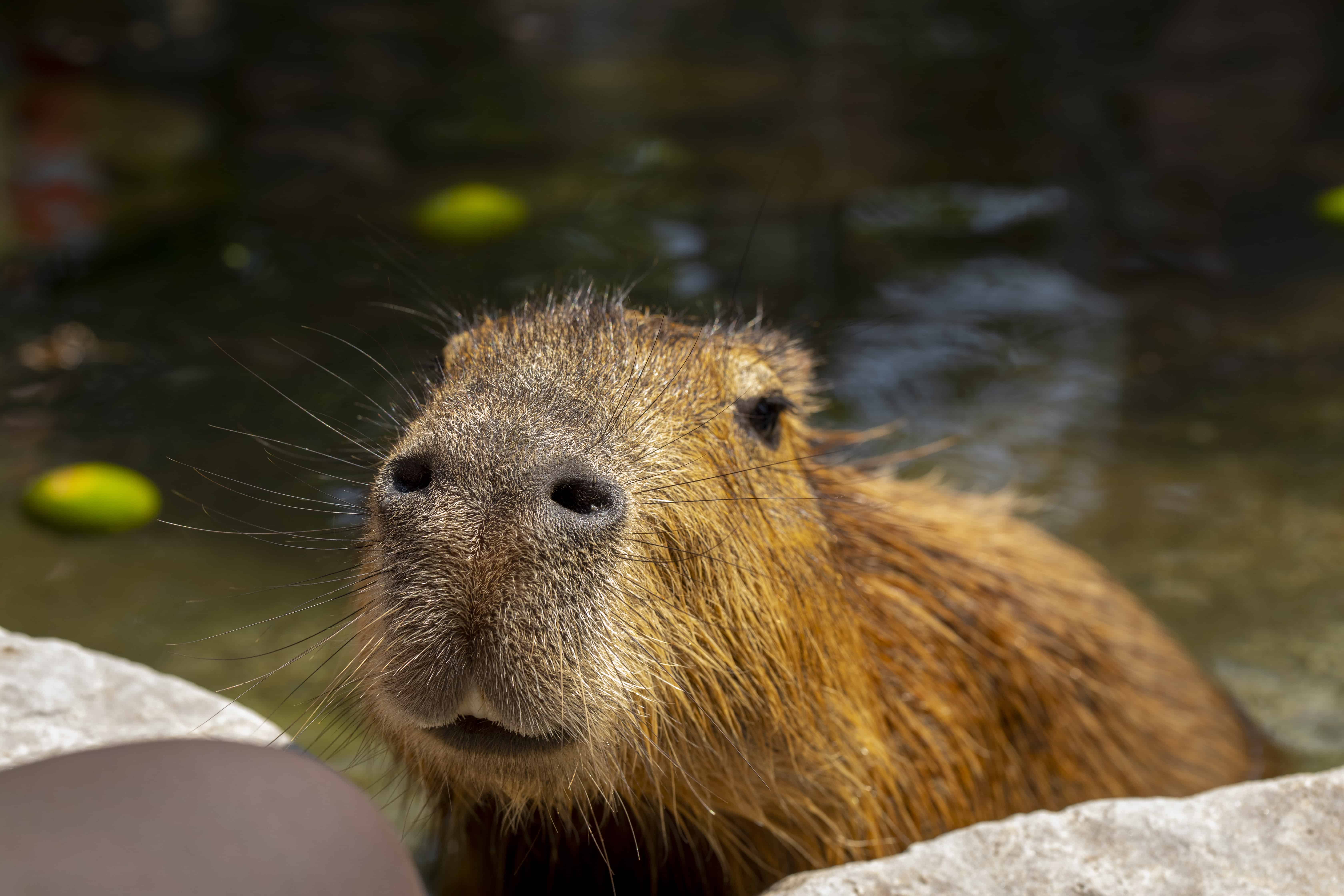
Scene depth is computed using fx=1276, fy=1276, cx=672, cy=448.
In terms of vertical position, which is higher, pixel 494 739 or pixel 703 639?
pixel 703 639

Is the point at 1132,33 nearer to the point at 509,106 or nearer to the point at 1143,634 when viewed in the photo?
the point at 509,106

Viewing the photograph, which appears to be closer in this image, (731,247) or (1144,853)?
(1144,853)

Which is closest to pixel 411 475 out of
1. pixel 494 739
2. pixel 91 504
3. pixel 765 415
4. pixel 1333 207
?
pixel 494 739

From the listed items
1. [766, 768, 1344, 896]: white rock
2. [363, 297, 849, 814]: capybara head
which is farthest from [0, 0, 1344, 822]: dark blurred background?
[766, 768, 1344, 896]: white rock

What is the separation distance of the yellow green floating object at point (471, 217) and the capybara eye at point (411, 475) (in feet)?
13.8

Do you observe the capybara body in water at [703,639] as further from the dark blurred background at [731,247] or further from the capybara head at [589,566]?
the dark blurred background at [731,247]

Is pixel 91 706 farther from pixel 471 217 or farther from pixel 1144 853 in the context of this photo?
pixel 471 217

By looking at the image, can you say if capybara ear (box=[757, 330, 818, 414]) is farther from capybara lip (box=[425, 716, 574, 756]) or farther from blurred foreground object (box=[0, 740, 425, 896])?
blurred foreground object (box=[0, 740, 425, 896])

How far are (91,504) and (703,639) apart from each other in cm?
306

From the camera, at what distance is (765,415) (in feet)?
8.07

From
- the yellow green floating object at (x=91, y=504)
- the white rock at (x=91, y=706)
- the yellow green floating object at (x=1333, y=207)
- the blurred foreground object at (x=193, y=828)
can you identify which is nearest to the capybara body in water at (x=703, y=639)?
the blurred foreground object at (x=193, y=828)

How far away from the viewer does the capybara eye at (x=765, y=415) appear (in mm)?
2414

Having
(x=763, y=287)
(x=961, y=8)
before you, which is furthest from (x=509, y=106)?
(x=961, y=8)

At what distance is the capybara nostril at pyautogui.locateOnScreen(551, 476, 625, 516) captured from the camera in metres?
1.78
